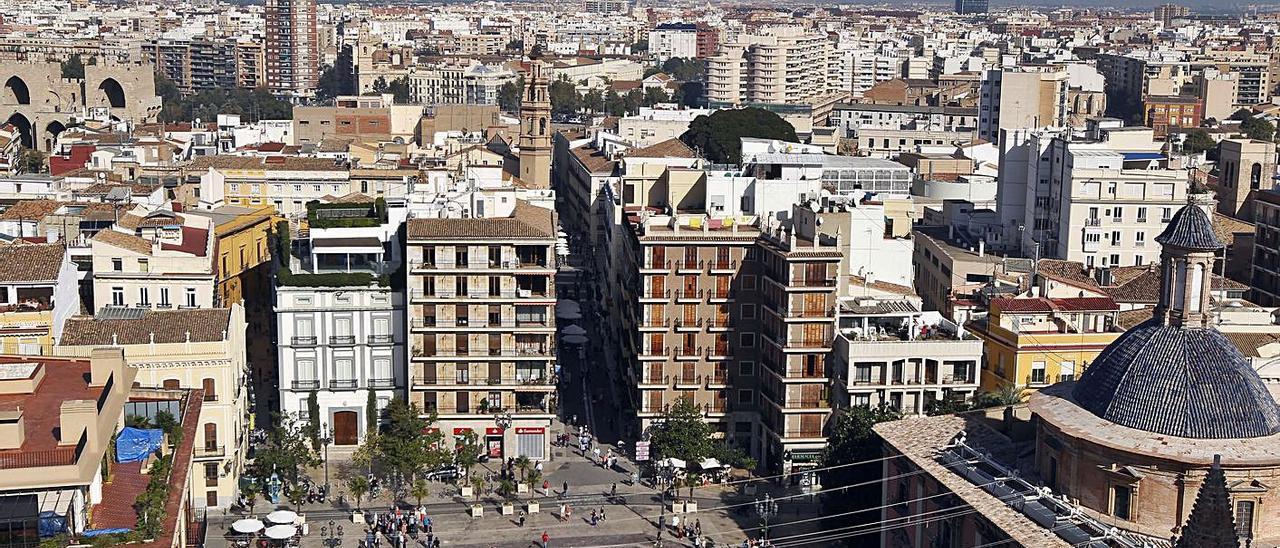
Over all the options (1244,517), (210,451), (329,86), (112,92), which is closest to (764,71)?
(329,86)

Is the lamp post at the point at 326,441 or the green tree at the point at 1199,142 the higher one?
Result: the green tree at the point at 1199,142

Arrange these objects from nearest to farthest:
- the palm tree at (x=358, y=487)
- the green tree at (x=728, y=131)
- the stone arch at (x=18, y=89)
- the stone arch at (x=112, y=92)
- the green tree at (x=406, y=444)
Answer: the palm tree at (x=358, y=487)
the green tree at (x=406, y=444)
the green tree at (x=728, y=131)
the stone arch at (x=18, y=89)
the stone arch at (x=112, y=92)

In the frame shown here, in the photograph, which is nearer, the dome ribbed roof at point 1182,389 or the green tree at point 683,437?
the dome ribbed roof at point 1182,389

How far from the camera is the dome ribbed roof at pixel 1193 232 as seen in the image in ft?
111

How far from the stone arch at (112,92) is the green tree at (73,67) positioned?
20.6 m

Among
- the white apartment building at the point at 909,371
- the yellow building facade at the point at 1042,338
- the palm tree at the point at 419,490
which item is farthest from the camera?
the white apartment building at the point at 909,371

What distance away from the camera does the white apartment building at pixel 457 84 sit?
575 ft

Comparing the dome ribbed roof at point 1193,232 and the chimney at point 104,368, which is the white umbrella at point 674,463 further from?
the chimney at point 104,368

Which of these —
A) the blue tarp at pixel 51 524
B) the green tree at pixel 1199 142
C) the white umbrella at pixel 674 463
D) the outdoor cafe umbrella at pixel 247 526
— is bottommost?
the outdoor cafe umbrella at pixel 247 526

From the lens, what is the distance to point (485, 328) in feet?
162

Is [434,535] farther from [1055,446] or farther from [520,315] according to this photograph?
[1055,446]

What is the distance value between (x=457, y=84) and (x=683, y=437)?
437 feet

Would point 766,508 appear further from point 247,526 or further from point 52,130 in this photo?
point 52,130

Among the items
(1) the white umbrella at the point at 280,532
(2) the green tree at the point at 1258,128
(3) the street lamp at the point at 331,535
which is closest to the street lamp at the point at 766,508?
(3) the street lamp at the point at 331,535
